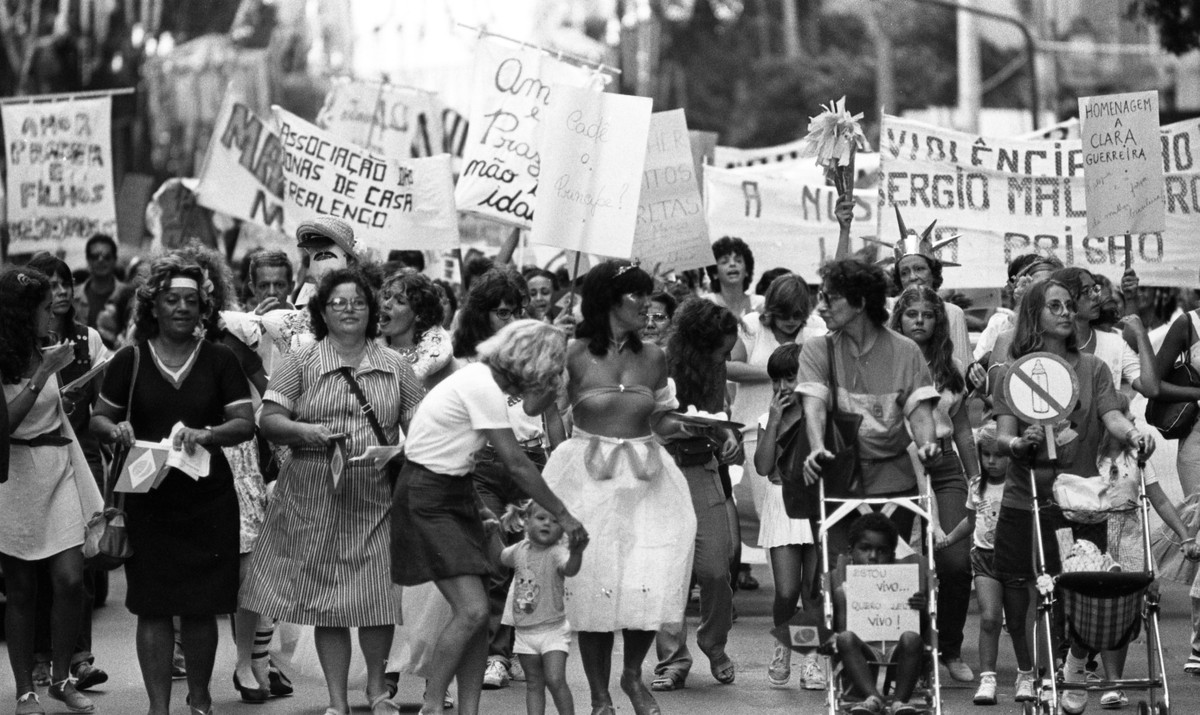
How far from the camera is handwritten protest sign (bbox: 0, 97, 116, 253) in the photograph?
17.6 metres

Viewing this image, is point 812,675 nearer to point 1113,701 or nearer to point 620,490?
point 1113,701

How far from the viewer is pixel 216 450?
8188mm

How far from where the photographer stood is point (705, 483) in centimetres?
944

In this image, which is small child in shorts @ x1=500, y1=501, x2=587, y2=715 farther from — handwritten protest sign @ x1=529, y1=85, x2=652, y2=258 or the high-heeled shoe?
handwritten protest sign @ x1=529, y1=85, x2=652, y2=258

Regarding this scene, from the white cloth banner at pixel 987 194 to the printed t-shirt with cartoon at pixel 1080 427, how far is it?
5.12 m

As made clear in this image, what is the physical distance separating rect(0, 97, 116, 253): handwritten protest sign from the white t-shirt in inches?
417

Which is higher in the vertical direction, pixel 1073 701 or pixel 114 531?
pixel 114 531

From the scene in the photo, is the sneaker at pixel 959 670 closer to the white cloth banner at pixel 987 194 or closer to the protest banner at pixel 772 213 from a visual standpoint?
the white cloth banner at pixel 987 194

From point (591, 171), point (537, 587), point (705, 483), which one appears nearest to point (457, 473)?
point (537, 587)

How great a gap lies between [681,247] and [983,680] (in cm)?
492

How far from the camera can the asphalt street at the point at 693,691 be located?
29.3 feet

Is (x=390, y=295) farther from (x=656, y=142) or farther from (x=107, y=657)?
(x=656, y=142)

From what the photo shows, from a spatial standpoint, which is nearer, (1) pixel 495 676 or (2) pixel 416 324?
(2) pixel 416 324

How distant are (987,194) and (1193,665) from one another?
482cm
